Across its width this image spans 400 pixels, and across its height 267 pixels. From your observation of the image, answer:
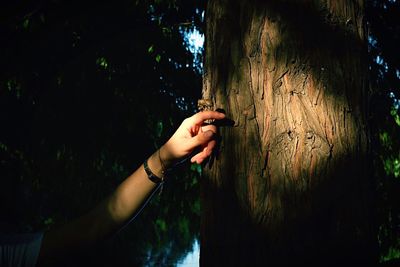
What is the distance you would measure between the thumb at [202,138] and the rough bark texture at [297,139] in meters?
0.07

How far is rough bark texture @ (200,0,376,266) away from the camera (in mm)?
1187

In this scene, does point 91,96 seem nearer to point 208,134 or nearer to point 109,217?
point 109,217

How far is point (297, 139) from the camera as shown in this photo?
123 centimetres

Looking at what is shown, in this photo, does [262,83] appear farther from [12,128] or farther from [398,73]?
[12,128]

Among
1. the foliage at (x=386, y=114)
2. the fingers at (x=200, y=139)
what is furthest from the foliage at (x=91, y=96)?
the fingers at (x=200, y=139)

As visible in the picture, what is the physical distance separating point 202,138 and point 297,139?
0.35 m

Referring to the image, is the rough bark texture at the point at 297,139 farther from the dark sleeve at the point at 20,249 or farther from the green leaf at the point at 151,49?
the green leaf at the point at 151,49

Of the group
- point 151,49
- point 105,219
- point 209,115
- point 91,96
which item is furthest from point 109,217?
point 91,96

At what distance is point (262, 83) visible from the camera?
1.29 metres

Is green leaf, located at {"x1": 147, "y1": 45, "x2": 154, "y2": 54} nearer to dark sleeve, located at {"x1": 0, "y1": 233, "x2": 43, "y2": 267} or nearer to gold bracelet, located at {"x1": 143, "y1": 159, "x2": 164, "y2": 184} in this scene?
gold bracelet, located at {"x1": 143, "y1": 159, "x2": 164, "y2": 184}

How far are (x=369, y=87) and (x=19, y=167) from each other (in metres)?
5.14

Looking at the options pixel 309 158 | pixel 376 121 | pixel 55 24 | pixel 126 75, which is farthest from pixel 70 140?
pixel 309 158

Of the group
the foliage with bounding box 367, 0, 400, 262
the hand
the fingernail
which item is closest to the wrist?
the hand

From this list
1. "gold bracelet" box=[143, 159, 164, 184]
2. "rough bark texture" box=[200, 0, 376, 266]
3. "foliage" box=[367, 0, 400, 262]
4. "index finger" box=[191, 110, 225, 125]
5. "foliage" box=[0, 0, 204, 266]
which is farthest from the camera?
"foliage" box=[0, 0, 204, 266]
